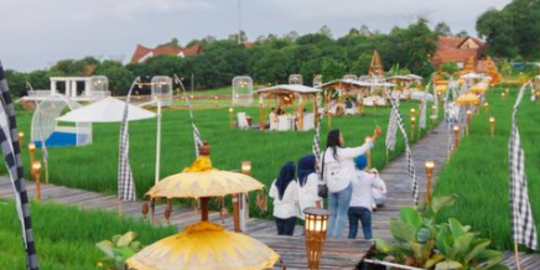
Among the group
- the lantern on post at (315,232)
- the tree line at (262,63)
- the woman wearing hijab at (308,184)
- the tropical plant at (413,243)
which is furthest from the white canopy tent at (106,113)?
the tree line at (262,63)

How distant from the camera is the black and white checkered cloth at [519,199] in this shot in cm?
728

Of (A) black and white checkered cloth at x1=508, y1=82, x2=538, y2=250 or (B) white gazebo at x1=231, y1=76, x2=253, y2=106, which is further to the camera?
(B) white gazebo at x1=231, y1=76, x2=253, y2=106

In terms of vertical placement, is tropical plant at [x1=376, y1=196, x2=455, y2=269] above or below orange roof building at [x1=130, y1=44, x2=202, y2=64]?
below

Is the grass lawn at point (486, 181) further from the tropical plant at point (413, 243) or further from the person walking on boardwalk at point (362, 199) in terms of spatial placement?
the tropical plant at point (413, 243)

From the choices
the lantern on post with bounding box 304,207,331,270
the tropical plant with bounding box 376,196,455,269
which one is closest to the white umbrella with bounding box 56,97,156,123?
the tropical plant with bounding box 376,196,455,269

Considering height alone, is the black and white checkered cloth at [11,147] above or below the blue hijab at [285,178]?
above

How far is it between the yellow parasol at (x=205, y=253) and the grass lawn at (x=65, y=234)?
7.58ft

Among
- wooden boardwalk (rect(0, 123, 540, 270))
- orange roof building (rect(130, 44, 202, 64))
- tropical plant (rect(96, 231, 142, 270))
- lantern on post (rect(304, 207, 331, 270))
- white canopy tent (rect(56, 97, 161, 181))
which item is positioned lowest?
wooden boardwalk (rect(0, 123, 540, 270))

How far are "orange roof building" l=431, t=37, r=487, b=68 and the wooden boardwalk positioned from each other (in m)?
56.9

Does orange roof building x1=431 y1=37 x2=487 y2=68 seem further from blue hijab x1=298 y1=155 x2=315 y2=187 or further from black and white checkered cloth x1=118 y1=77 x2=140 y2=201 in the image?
blue hijab x1=298 y1=155 x2=315 y2=187

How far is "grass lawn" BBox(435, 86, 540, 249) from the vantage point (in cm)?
877

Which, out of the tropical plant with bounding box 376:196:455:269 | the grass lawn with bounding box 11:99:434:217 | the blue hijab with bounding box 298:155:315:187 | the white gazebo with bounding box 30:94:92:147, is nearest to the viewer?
the tropical plant with bounding box 376:196:455:269

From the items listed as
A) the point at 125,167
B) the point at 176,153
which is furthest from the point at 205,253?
the point at 176,153

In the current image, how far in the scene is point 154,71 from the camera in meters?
60.8
